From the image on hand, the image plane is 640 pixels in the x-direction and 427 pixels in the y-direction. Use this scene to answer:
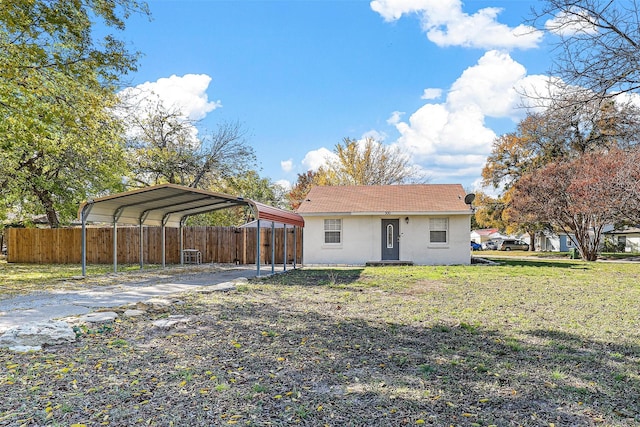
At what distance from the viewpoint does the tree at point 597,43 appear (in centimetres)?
526

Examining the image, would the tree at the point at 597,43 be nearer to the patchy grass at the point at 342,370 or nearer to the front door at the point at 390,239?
the patchy grass at the point at 342,370

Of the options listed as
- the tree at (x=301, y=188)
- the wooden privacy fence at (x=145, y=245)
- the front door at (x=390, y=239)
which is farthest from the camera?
the tree at (x=301, y=188)

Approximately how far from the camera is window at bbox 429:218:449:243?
17750mm

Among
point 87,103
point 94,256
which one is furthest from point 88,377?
point 94,256

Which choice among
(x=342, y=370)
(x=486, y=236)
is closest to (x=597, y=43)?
(x=342, y=370)

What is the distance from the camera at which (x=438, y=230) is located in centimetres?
1780

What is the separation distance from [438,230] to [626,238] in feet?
109

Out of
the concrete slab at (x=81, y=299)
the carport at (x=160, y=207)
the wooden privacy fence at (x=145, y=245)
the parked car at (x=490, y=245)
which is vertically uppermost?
the carport at (x=160, y=207)

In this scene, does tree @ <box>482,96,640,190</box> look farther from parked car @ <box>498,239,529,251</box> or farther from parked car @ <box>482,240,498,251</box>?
parked car @ <box>482,240,498,251</box>

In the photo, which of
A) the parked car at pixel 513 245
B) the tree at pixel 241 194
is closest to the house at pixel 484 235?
the parked car at pixel 513 245

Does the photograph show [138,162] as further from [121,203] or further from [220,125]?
[121,203]

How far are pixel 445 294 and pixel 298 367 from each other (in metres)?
5.58

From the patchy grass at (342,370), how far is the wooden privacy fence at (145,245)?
11709mm

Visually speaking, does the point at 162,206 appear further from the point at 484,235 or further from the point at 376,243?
the point at 484,235
